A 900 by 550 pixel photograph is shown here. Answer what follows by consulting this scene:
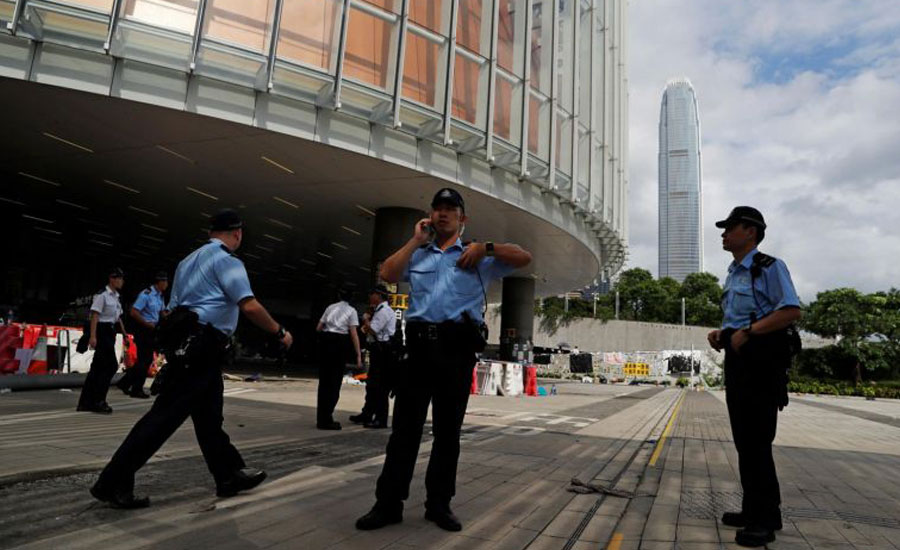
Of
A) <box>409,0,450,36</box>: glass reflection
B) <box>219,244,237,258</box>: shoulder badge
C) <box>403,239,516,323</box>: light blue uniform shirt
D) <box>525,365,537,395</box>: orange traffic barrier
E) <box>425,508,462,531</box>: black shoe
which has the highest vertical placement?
<box>409,0,450,36</box>: glass reflection

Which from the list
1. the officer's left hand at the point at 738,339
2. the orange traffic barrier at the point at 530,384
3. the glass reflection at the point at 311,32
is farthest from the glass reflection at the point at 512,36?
the officer's left hand at the point at 738,339

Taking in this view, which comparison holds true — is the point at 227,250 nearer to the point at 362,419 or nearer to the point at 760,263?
the point at 760,263

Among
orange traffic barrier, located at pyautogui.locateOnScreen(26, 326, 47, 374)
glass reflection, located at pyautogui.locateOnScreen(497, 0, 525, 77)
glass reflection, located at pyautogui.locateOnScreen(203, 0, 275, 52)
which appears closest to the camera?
orange traffic barrier, located at pyautogui.locateOnScreen(26, 326, 47, 374)

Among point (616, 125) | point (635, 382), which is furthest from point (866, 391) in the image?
point (616, 125)

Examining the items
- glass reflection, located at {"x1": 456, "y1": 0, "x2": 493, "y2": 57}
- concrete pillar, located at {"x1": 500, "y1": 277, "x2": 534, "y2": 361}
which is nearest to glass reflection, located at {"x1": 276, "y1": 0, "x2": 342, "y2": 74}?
glass reflection, located at {"x1": 456, "y1": 0, "x2": 493, "y2": 57}

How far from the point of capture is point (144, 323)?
8.16 m

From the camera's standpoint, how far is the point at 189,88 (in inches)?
501

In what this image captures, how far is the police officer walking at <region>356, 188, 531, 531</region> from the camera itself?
10.4ft

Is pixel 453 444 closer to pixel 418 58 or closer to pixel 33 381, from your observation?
pixel 33 381

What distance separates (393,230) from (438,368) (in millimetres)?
17134

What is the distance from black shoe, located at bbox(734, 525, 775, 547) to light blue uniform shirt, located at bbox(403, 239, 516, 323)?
1918 mm

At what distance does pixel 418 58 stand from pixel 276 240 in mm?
13827

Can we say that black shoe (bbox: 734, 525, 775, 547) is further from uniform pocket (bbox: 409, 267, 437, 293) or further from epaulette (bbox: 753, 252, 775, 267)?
uniform pocket (bbox: 409, 267, 437, 293)

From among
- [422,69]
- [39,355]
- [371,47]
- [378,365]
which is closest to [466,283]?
[378,365]
